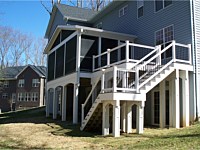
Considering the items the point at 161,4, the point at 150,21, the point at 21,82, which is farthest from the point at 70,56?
the point at 21,82

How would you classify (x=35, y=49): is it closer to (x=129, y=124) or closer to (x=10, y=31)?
(x=10, y=31)

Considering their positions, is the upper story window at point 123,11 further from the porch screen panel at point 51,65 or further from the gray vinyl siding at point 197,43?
the porch screen panel at point 51,65

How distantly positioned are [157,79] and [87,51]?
6.03 m

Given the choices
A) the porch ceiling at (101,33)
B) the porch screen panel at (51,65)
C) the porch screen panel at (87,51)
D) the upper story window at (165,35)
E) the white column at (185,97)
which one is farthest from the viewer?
the porch screen panel at (51,65)

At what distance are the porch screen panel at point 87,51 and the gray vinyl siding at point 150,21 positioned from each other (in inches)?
128

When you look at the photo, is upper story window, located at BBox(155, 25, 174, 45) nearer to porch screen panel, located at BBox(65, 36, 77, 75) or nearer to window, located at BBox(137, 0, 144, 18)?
window, located at BBox(137, 0, 144, 18)

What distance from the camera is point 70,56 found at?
17.5 metres

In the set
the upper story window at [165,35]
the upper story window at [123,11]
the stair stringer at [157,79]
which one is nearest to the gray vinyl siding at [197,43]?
the upper story window at [165,35]

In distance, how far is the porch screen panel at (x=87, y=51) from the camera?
53.6ft

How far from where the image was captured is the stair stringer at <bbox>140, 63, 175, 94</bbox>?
37.4 feet

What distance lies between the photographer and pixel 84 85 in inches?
790

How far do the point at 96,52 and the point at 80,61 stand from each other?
1409mm

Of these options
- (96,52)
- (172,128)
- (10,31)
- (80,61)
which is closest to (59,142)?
(172,128)

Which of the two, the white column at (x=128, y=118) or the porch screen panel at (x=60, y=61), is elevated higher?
the porch screen panel at (x=60, y=61)
